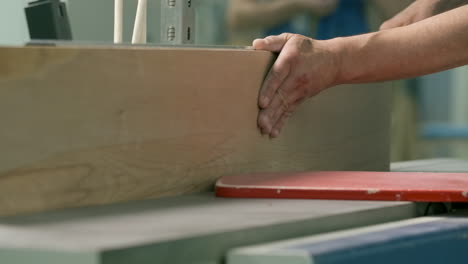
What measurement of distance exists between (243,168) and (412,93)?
2905 mm

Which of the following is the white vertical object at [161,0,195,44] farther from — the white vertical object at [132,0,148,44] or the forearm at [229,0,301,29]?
the forearm at [229,0,301,29]

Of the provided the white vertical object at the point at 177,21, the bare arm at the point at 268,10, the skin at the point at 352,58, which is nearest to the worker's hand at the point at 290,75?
the skin at the point at 352,58

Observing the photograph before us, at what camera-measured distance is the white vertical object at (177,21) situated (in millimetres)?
1280

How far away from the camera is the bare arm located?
2.84 m

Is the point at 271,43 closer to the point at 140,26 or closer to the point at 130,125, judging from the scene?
the point at 140,26

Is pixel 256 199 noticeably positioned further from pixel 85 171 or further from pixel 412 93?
pixel 412 93

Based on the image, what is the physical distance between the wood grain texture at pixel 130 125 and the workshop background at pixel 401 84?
24 centimetres

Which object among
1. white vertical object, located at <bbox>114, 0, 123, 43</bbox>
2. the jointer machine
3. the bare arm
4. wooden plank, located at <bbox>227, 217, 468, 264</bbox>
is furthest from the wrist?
the bare arm

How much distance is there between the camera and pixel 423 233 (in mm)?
854

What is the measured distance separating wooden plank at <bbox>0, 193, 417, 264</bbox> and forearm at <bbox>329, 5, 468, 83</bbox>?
369 mm

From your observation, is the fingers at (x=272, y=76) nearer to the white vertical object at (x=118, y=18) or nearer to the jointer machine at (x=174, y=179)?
the jointer machine at (x=174, y=179)

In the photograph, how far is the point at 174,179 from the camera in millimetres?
1116

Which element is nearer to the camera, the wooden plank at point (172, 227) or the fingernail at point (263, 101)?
the wooden plank at point (172, 227)

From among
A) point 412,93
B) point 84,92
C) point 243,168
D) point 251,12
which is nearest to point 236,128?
point 243,168
